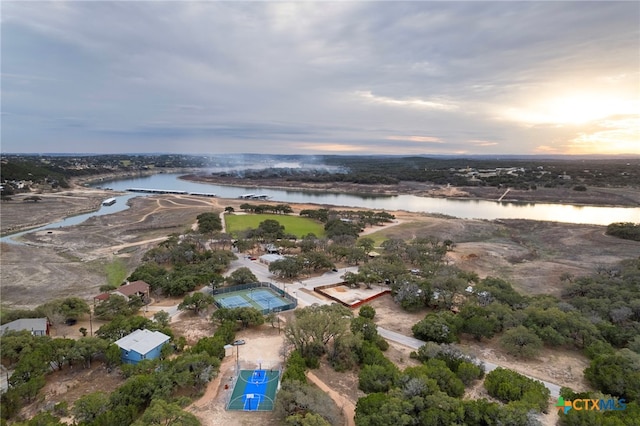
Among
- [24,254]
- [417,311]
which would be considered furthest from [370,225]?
[24,254]

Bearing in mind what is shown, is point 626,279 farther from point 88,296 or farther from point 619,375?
point 88,296

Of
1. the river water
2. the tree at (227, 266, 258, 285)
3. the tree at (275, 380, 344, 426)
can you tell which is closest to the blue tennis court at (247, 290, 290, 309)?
the tree at (227, 266, 258, 285)

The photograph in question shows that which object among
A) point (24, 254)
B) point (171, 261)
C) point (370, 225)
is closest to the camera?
point (171, 261)

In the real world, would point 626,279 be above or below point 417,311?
above

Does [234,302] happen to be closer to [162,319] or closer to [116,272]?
[162,319]

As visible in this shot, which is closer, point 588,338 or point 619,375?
point 619,375

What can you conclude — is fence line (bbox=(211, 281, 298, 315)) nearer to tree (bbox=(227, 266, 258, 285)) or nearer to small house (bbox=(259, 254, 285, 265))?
tree (bbox=(227, 266, 258, 285))

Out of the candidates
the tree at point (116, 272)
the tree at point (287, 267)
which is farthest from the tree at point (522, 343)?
the tree at point (116, 272)
